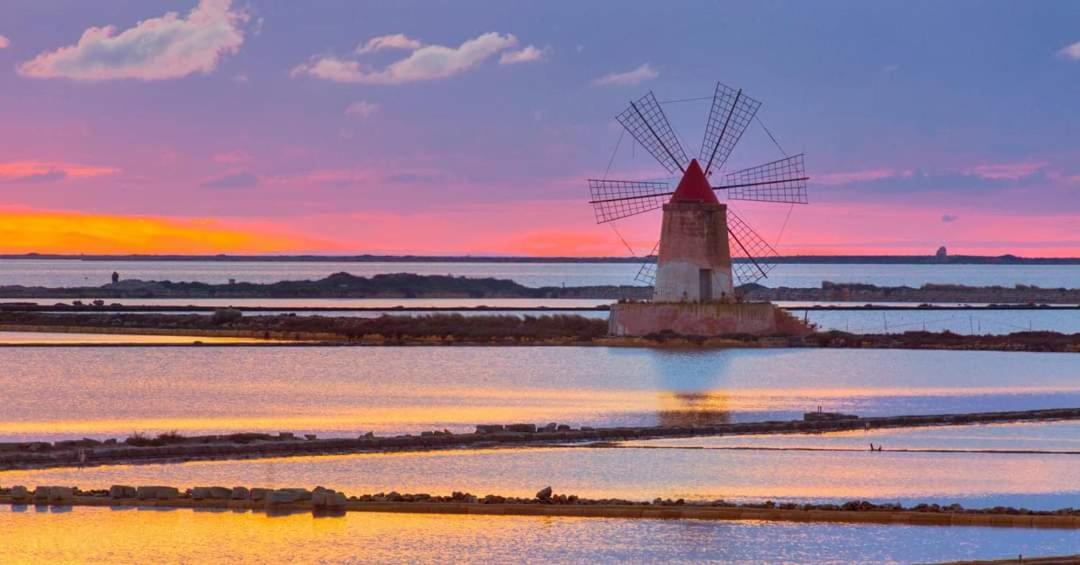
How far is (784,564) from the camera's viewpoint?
49.5 ft

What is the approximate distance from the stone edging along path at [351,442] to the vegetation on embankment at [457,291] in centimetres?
7129

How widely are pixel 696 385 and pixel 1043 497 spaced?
18087mm

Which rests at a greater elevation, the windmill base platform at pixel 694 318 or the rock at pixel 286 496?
the windmill base platform at pixel 694 318

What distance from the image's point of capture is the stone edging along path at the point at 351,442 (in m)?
21.6

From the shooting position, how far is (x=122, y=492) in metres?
17.9

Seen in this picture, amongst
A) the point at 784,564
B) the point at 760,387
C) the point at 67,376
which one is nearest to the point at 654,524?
the point at 784,564

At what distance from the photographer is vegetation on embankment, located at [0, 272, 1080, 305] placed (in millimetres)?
100375

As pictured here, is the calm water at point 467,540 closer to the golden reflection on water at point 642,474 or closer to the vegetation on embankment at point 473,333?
the golden reflection on water at point 642,474

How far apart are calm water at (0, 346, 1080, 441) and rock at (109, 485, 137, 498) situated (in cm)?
735

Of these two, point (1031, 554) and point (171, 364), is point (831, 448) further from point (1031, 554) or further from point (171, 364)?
point (171, 364)

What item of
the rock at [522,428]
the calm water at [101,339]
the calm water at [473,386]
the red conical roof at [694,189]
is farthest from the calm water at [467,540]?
the calm water at [101,339]

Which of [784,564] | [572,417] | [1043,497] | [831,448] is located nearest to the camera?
[784,564]

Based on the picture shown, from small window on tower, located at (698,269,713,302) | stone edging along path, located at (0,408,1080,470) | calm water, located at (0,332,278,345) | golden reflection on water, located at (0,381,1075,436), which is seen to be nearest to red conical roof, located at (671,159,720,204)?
small window on tower, located at (698,269,713,302)

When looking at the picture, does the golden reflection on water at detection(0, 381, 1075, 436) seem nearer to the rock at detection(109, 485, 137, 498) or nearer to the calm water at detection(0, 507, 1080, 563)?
the rock at detection(109, 485, 137, 498)
